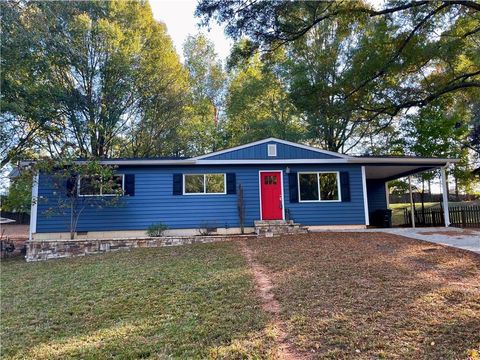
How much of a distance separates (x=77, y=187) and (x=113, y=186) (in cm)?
104

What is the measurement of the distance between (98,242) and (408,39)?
1015 cm

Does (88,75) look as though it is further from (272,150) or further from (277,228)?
(277,228)

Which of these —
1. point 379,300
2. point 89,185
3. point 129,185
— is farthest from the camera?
point 129,185

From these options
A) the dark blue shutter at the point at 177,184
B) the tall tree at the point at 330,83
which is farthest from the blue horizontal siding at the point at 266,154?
the tall tree at the point at 330,83

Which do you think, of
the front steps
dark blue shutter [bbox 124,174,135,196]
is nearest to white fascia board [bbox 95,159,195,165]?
dark blue shutter [bbox 124,174,135,196]

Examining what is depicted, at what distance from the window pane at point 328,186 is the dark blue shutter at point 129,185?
664 centimetres

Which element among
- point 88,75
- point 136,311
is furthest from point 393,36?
point 88,75

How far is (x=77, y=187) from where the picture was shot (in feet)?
32.1

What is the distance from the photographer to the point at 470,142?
1742 cm

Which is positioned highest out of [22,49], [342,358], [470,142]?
[22,49]

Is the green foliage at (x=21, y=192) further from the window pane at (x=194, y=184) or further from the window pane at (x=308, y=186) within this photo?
the window pane at (x=308, y=186)

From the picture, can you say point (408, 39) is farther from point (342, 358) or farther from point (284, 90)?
point (284, 90)

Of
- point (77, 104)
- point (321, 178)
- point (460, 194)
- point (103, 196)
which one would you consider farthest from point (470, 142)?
point (77, 104)

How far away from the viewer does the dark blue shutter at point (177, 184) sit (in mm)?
10820
